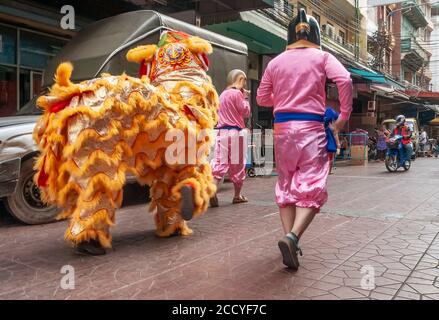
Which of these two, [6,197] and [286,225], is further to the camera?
[6,197]

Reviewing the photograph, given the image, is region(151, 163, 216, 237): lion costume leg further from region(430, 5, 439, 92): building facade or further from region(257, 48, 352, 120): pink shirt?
region(430, 5, 439, 92): building facade

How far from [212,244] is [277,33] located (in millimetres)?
11076

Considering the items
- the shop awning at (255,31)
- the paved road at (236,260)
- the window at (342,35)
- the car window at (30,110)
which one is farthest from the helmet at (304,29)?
the window at (342,35)

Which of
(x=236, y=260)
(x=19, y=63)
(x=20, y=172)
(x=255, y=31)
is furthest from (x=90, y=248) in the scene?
(x=255, y=31)

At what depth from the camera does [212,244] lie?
417 centimetres

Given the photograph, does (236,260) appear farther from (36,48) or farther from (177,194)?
(36,48)

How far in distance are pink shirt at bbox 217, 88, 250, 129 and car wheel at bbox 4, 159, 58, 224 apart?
2.80 metres

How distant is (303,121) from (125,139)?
145 centimetres

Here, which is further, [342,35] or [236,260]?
[342,35]

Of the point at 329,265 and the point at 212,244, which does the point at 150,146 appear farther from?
the point at 329,265

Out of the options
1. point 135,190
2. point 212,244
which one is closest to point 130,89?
point 212,244

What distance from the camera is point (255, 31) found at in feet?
42.3
